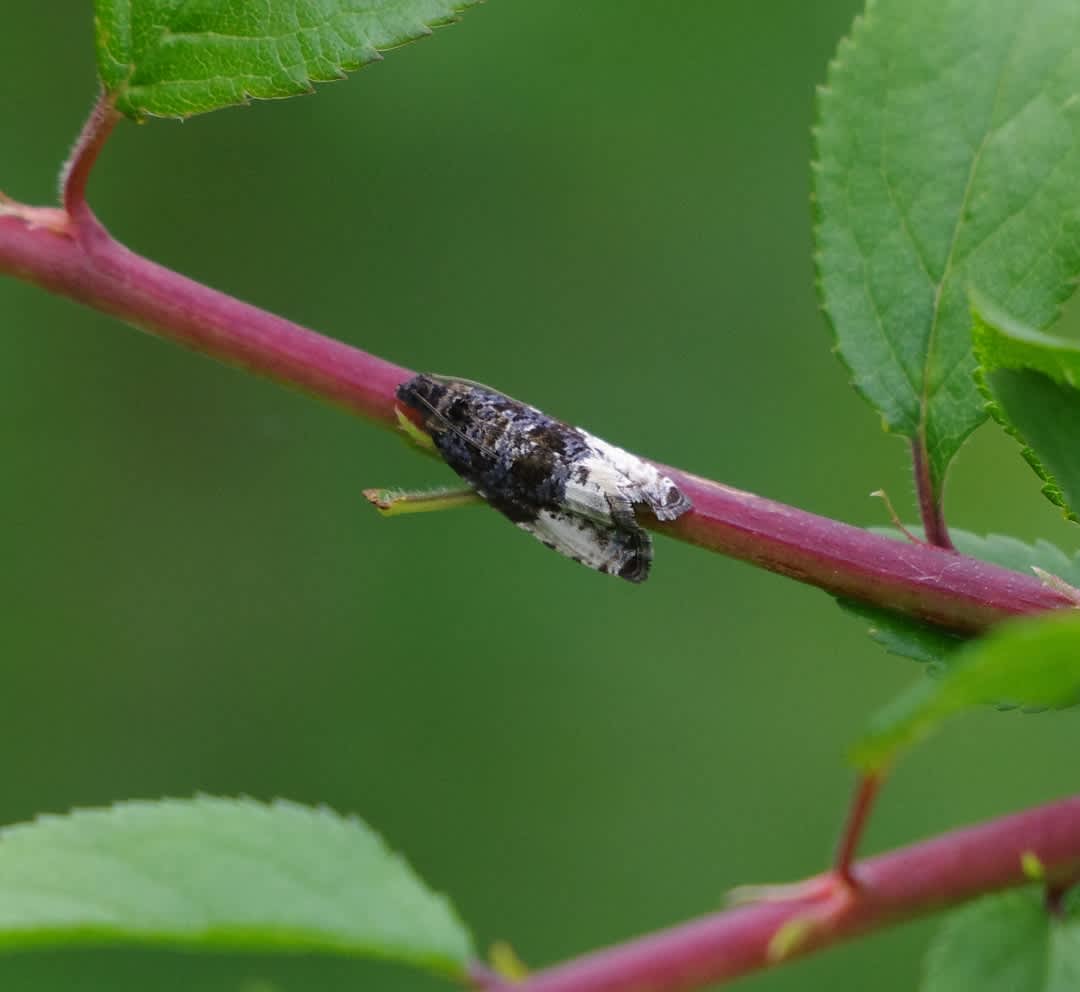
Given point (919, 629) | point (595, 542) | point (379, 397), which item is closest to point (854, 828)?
point (919, 629)

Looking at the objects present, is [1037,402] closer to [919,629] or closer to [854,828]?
[919,629]

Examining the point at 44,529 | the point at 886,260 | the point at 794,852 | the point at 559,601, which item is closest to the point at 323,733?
the point at 559,601

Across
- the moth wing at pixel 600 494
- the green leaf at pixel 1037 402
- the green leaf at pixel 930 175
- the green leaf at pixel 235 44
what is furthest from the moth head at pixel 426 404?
the green leaf at pixel 1037 402

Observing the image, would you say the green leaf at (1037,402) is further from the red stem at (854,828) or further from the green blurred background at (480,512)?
the green blurred background at (480,512)

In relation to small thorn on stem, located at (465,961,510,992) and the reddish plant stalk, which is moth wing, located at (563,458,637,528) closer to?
the reddish plant stalk

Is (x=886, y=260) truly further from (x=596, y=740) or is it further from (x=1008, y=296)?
(x=596, y=740)

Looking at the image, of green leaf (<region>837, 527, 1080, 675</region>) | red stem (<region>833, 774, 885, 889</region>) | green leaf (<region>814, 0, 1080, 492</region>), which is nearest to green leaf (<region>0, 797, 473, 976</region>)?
red stem (<region>833, 774, 885, 889</region>)
